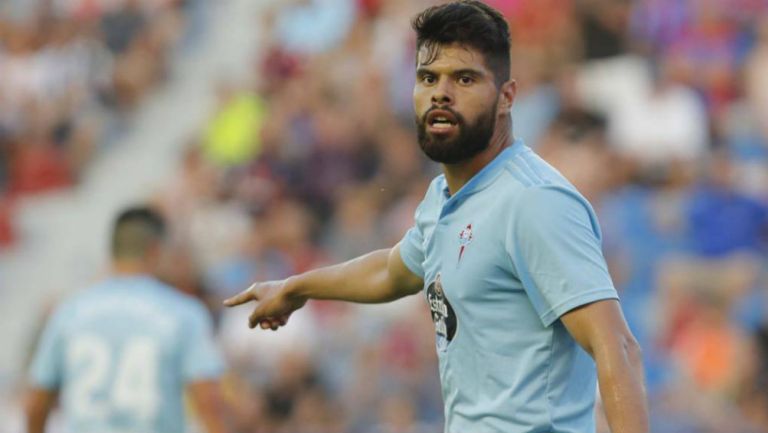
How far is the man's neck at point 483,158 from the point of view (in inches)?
182

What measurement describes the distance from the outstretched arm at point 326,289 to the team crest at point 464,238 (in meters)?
0.70

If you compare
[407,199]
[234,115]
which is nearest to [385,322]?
[407,199]

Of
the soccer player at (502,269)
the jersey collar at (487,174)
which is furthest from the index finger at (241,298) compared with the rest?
the jersey collar at (487,174)

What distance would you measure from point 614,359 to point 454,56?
984 millimetres

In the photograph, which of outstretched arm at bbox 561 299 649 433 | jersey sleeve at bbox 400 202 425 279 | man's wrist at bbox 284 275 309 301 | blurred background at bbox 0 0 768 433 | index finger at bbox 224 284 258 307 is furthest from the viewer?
blurred background at bbox 0 0 768 433

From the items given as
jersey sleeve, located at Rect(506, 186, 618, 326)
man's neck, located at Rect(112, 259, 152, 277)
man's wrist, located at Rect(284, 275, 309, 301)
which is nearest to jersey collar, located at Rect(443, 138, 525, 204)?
jersey sleeve, located at Rect(506, 186, 618, 326)

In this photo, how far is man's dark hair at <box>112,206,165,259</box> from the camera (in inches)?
297

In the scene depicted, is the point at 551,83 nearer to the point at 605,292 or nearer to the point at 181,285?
the point at 181,285

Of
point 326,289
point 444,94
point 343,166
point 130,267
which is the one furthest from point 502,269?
point 343,166

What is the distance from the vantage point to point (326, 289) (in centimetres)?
534

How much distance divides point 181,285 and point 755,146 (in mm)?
4296

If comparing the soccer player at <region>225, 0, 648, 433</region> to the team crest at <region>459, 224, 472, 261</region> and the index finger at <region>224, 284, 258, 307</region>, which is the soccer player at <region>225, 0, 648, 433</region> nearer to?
the team crest at <region>459, 224, 472, 261</region>

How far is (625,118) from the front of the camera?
11602mm

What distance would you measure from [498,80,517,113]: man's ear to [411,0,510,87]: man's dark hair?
0.02 metres
